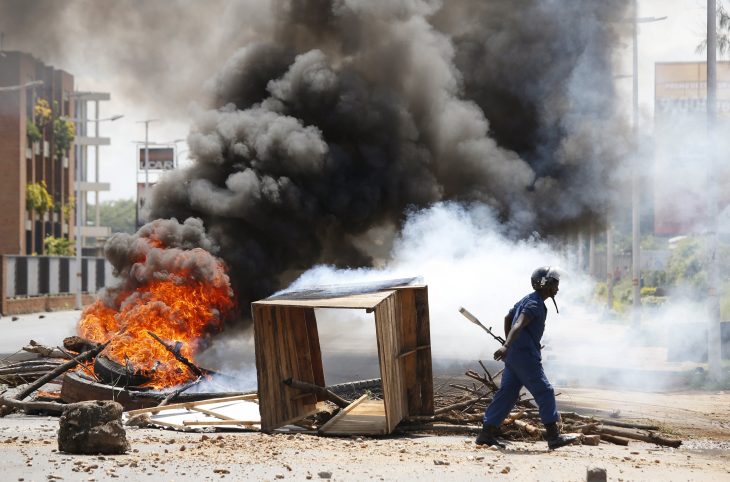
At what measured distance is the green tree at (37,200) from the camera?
179 ft

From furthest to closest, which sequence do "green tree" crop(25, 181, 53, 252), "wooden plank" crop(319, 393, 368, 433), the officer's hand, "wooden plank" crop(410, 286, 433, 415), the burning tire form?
"green tree" crop(25, 181, 53, 252)
the burning tire
"wooden plank" crop(410, 286, 433, 415)
"wooden plank" crop(319, 393, 368, 433)
the officer's hand

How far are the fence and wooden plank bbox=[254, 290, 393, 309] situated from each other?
29.3m

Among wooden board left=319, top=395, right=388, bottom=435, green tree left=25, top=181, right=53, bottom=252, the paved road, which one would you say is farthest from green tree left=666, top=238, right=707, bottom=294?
green tree left=25, top=181, right=53, bottom=252

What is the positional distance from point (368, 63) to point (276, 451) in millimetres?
13472

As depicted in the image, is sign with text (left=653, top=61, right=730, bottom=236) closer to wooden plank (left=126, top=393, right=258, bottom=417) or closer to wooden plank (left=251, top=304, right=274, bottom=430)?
wooden plank (left=126, top=393, right=258, bottom=417)

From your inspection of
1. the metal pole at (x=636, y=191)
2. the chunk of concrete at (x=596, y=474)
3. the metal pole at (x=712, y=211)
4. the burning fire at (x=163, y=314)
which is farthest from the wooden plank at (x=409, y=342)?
the metal pole at (x=636, y=191)

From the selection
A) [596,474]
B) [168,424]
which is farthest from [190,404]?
[596,474]

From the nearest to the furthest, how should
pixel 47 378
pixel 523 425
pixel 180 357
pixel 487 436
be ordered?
pixel 487 436
pixel 523 425
pixel 47 378
pixel 180 357

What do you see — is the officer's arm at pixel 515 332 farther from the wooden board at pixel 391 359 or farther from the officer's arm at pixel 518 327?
the wooden board at pixel 391 359

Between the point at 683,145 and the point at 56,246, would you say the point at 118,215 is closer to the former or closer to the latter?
the point at 56,246

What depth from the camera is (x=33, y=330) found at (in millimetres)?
27734

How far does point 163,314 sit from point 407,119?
8.61 metres

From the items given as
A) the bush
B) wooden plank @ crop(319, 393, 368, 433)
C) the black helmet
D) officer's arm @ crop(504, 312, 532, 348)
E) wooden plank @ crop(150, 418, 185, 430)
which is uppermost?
the bush

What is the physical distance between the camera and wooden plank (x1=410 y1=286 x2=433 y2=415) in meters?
9.97
